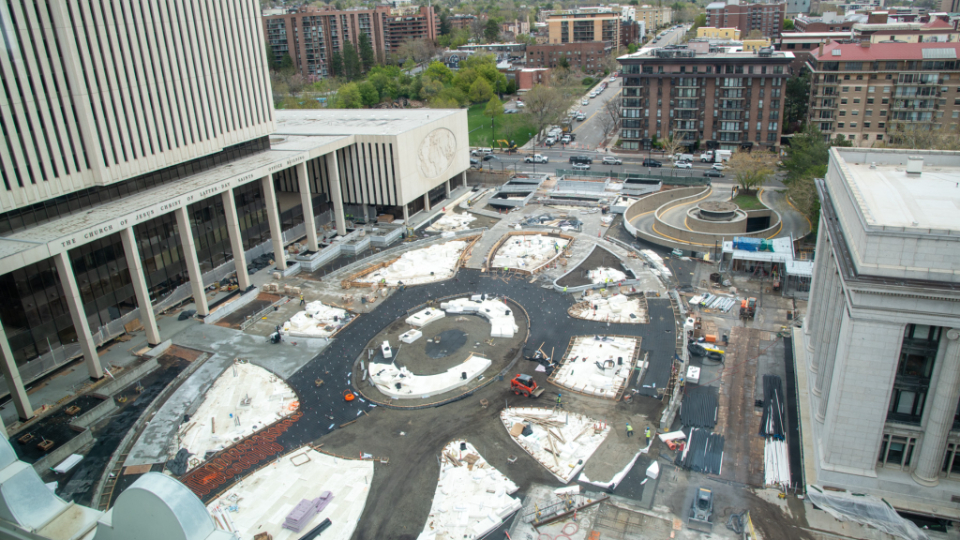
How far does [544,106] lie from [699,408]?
111024mm

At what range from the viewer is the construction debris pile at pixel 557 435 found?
46188 mm

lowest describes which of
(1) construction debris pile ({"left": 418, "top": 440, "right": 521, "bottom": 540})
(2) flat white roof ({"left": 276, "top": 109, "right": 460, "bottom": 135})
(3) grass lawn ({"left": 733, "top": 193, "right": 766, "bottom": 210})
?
(1) construction debris pile ({"left": 418, "top": 440, "right": 521, "bottom": 540})

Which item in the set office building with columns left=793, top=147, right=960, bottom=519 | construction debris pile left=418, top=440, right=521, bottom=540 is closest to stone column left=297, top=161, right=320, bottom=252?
construction debris pile left=418, top=440, right=521, bottom=540

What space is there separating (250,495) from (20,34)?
43.5m

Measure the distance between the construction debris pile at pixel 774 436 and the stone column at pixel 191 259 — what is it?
57.1 meters

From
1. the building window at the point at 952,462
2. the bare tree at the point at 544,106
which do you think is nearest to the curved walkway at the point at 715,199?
the building window at the point at 952,462

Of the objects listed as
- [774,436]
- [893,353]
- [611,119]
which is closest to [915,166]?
[893,353]

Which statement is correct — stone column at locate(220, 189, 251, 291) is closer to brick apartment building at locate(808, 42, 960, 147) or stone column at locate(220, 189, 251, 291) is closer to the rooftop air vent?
the rooftop air vent

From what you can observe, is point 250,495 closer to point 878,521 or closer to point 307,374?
point 307,374

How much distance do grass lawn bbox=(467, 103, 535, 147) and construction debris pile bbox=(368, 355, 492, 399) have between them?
9945 centimetres

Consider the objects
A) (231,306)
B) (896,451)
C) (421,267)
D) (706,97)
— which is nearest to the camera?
(896,451)

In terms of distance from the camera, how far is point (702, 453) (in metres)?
46.5

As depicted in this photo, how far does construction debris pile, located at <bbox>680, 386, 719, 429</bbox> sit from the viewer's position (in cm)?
4978

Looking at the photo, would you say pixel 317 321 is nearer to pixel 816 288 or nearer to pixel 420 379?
pixel 420 379
